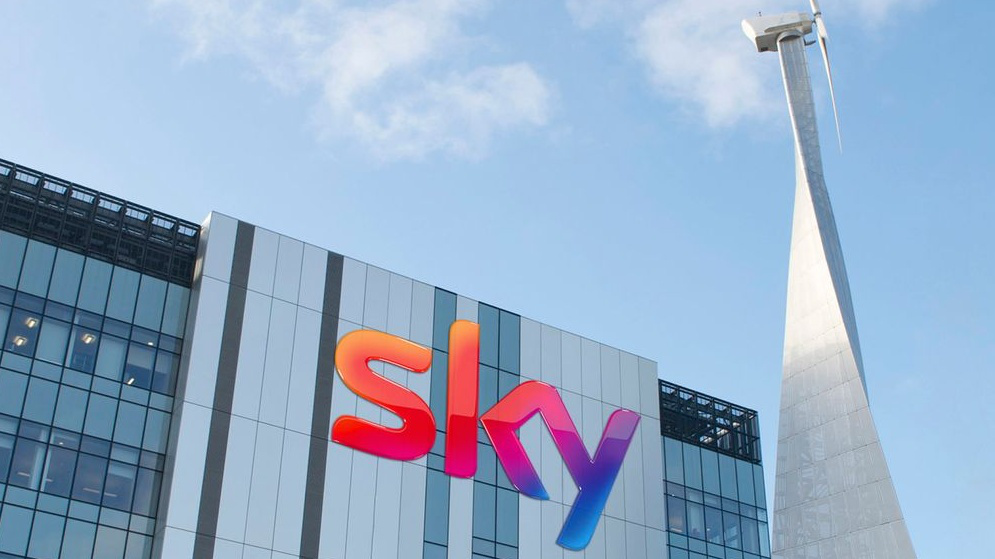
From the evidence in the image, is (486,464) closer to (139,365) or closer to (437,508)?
(437,508)

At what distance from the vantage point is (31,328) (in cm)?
4409

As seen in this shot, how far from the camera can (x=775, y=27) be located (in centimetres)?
6512

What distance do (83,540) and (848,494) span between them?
105 ft

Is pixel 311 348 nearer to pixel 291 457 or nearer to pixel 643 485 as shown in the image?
pixel 291 457

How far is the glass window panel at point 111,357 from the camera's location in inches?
1780

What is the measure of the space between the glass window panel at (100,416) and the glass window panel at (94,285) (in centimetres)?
369

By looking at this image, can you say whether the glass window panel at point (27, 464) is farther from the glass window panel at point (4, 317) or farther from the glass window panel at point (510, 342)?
the glass window panel at point (510, 342)

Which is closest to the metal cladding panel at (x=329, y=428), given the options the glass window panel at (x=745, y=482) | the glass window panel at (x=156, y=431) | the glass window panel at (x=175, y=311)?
the glass window panel at (x=175, y=311)

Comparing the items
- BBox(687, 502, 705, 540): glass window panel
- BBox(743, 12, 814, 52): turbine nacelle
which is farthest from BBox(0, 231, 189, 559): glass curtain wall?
BBox(743, 12, 814, 52): turbine nacelle

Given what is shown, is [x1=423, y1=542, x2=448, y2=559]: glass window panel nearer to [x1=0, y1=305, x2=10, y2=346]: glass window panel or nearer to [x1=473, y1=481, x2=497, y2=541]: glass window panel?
[x1=473, y1=481, x2=497, y2=541]: glass window panel

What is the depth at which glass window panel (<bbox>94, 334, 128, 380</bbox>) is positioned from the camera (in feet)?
148

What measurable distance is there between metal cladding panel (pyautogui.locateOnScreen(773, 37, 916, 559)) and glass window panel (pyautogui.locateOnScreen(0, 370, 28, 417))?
33.7 metres

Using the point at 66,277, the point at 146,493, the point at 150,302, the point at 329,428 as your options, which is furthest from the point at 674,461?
the point at 66,277

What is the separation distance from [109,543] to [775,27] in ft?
144
